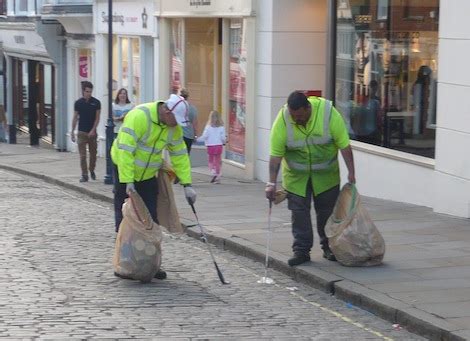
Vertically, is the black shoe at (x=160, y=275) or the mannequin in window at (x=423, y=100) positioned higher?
the mannequin in window at (x=423, y=100)

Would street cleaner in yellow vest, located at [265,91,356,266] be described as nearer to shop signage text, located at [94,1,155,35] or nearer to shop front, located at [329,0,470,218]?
shop front, located at [329,0,470,218]

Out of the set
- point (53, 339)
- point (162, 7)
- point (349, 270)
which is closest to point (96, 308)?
point (53, 339)

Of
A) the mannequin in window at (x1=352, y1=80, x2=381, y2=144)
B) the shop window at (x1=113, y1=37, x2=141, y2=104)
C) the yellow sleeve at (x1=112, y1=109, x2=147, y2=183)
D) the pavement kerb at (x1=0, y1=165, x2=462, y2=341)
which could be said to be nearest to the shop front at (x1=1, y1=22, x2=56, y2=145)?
the shop window at (x1=113, y1=37, x2=141, y2=104)

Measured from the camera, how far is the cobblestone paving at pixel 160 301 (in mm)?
8156

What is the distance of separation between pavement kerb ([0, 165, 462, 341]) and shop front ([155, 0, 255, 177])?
772 centimetres

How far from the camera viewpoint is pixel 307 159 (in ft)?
34.4

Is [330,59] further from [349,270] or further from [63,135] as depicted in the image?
[63,135]

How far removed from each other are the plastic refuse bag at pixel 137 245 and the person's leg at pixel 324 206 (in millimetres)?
1722

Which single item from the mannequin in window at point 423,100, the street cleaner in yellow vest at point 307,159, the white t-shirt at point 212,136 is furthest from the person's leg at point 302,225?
the white t-shirt at point 212,136

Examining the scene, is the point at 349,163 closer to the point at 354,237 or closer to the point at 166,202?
the point at 354,237

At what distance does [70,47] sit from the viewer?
3142cm

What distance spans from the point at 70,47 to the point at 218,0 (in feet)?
36.2

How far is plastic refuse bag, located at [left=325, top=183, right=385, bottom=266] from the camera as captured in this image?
10.3m

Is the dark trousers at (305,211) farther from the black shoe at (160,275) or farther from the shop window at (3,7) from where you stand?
Answer: the shop window at (3,7)
